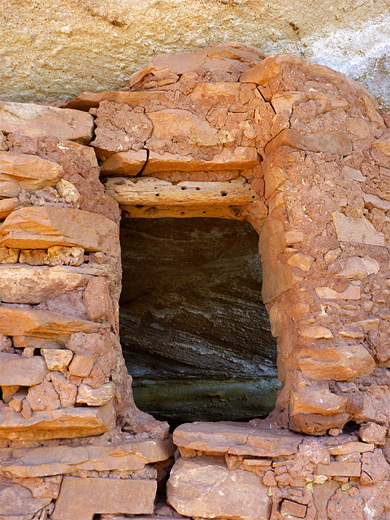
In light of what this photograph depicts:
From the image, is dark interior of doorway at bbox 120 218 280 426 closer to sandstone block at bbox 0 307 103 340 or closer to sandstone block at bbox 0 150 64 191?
sandstone block at bbox 0 150 64 191

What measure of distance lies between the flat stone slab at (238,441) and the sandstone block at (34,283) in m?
0.96

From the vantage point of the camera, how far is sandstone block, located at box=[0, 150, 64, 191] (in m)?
2.84

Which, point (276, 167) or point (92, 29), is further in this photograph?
point (92, 29)

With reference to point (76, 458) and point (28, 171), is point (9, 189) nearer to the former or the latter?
point (28, 171)

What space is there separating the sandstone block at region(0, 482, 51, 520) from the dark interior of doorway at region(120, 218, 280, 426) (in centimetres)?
239

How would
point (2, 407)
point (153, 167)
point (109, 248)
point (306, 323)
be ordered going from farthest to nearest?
point (153, 167) < point (109, 248) < point (306, 323) < point (2, 407)

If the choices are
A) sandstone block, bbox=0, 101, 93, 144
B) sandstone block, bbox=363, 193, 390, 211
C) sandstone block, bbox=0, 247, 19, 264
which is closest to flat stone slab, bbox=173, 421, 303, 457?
sandstone block, bbox=0, 247, 19, 264

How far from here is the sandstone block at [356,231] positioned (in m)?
2.98

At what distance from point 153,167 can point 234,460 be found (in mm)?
1696

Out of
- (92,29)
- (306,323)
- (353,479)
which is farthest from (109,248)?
(353,479)

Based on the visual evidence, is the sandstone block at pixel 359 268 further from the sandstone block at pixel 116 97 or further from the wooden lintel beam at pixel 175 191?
the sandstone block at pixel 116 97

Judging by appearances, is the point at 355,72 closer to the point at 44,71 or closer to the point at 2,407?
the point at 44,71

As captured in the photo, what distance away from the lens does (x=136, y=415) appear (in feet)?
9.78

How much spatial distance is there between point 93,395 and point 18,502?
604 millimetres
